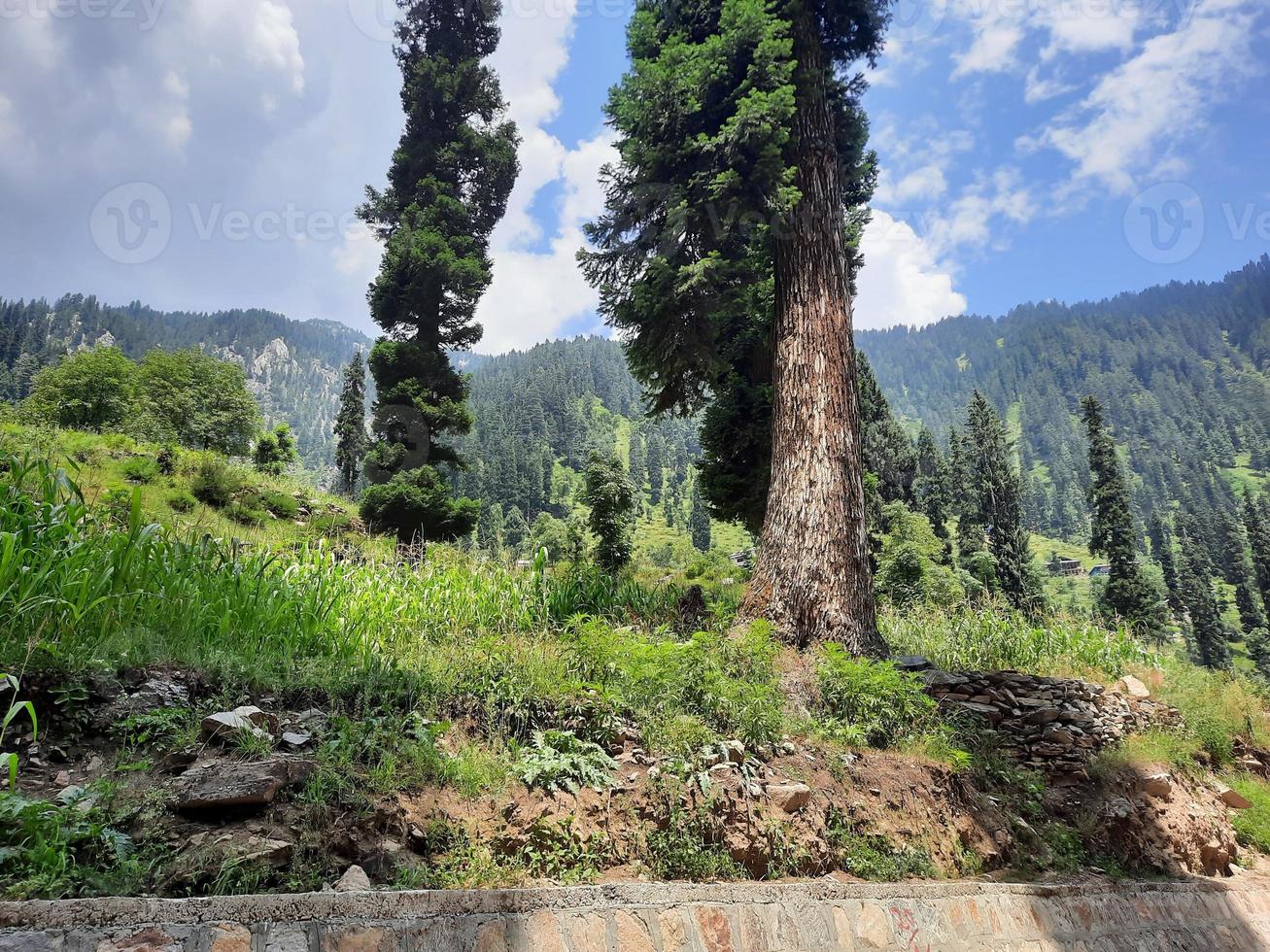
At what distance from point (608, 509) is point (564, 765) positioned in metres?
19.2

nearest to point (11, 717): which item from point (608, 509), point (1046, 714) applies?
point (1046, 714)

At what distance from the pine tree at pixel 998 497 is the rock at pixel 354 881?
44.9m

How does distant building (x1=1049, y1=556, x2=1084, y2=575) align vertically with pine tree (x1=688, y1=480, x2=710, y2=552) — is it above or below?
below

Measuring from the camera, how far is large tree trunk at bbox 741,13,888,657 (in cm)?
570

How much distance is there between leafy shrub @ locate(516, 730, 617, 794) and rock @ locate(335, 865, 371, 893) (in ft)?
3.06

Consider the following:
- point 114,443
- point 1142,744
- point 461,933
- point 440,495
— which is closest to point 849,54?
point 1142,744

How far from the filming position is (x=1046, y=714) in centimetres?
525

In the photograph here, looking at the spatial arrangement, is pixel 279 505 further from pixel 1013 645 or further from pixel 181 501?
pixel 1013 645

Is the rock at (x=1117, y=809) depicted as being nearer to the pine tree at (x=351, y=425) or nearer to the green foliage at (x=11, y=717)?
the green foliage at (x=11, y=717)

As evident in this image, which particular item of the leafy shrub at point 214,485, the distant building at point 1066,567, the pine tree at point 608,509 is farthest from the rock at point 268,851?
the distant building at point 1066,567

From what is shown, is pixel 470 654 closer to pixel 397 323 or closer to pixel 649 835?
pixel 649 835

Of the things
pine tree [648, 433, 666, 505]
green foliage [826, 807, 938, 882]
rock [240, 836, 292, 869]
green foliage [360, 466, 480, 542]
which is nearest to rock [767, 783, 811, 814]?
green foliage [826, 807, 938, 882]

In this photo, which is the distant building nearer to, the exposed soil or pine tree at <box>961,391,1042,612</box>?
pine tree at <box>961,391,1042,612</box>

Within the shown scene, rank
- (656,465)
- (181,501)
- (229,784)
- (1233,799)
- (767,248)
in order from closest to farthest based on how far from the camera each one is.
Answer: (229,784) → (1233,799) → (767,248) → (181,501) → (656,465)
